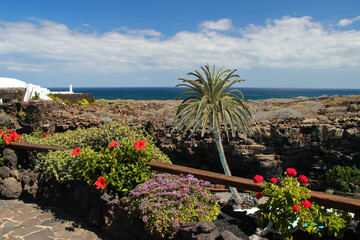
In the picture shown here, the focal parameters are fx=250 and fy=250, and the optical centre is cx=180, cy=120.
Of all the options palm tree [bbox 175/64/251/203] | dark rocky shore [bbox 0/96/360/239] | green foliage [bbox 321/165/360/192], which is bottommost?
green foliage [bbox 321/165/360/192]

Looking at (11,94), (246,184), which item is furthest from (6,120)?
(246,184)

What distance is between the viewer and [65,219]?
4051 mm

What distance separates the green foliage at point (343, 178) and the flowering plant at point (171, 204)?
9.29 meters

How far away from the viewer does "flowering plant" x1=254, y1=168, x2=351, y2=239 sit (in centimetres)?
234

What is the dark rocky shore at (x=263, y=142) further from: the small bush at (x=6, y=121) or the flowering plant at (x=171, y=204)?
the flowering plant at (x=171, y=204)

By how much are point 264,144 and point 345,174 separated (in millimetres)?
3334

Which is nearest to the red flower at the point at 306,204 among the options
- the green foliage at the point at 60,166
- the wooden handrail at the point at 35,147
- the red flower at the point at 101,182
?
the red flower at the point at 101,182

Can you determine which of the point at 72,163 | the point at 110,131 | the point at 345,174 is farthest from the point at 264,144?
the point at 72,163

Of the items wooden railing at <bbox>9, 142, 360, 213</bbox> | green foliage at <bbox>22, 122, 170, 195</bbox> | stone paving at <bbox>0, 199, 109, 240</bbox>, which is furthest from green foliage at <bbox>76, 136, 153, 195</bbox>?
stone paving at <bbox>0, 199, 109, 240</bbox>

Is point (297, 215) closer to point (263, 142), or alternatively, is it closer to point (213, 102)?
point (213, 102)

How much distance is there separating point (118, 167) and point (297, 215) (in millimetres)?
2434

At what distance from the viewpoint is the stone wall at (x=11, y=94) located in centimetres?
2111

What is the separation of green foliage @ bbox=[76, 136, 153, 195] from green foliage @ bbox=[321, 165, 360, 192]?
9.51 metres

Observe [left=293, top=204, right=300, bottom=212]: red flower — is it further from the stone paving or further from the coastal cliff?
the coastal cliff
